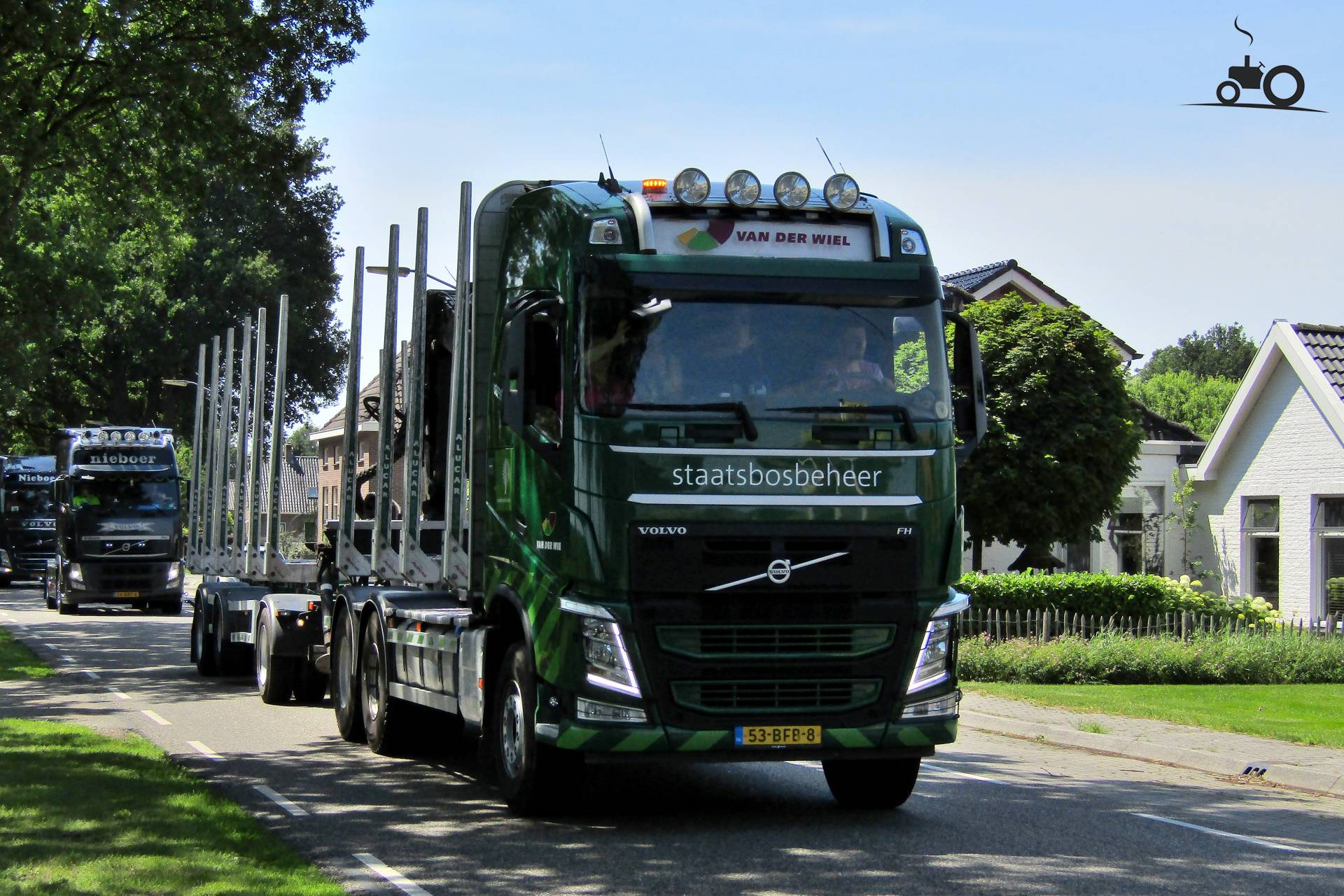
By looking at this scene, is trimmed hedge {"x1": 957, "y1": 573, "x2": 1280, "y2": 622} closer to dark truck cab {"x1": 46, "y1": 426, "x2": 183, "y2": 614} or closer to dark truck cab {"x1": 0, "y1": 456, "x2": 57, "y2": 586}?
dark truck cab {"x1": 46, "y1": 426, "x2": 183, "y2": 614}

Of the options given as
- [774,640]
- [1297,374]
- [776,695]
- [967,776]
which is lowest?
[967,776]

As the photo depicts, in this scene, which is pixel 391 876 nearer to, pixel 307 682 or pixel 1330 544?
pixel 307 682

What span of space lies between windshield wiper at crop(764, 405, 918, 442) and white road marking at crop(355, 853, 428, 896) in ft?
10.7

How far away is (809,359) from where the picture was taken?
31.0 ft

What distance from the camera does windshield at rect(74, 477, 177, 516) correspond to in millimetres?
36750

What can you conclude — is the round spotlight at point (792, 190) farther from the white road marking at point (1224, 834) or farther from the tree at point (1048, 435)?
the tree at point (1048, 435)

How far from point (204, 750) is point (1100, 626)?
43.7 ft

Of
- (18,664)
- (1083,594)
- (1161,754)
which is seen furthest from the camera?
(1083,594)

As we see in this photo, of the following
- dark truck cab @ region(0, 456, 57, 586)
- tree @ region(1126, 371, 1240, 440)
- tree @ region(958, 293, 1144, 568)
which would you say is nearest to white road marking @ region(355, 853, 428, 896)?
tree @ region(958, 293, 1144, 568)

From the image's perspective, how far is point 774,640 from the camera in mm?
9320

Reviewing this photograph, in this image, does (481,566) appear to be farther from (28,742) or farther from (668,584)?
(28,742)

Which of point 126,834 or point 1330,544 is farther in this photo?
point 1330,544

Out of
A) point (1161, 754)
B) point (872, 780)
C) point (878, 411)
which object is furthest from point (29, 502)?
point (878, 411)

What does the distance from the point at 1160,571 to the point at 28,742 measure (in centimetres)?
3029
